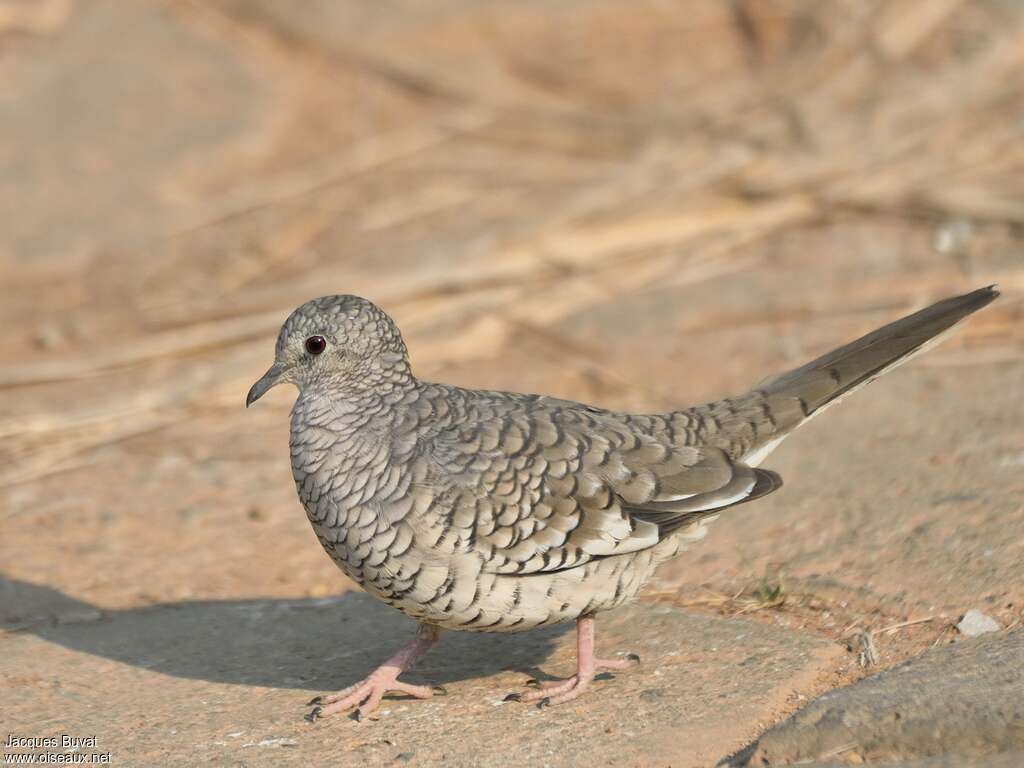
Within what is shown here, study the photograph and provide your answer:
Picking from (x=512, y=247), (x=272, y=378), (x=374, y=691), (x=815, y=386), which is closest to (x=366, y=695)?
Result: (x=374, y=691)

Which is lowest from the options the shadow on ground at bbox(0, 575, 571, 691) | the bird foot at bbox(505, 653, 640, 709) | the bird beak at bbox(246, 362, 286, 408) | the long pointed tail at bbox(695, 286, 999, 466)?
the bird foot at bbox(505, 653, 640, 709)

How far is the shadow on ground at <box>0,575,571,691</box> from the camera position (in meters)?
4.73

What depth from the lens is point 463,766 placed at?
3820mm

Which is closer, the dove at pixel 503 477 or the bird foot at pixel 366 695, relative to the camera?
the dove at pixel 503 477

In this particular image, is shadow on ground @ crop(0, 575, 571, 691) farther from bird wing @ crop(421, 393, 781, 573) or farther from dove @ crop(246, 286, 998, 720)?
bird wing @ crop(421, 393, 781, 573)

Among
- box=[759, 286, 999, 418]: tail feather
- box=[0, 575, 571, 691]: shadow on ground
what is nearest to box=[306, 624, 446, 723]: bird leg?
box=[0, 575, 571, 691]: shadow on ground

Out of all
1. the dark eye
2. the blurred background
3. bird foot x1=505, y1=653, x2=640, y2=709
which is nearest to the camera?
bird foot x1=505, y1=653, x2=640, y2=709

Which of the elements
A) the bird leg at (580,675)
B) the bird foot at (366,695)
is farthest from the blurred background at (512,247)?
the bird foot at (366,695)

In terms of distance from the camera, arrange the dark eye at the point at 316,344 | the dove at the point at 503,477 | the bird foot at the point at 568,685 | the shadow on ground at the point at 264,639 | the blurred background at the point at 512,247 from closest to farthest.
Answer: the dove at the point at 503,477, the bird foot at the point at 568,685, the dark eye at the point at 316,344, the shadow on ground at the point at 264,639, the blurred background at the point at 512,247

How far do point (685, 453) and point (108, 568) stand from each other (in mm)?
2706

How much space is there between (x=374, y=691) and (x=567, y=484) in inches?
35.3

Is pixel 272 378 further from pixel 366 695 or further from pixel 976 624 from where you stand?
pixel 976 624

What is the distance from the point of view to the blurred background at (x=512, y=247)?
5660mm

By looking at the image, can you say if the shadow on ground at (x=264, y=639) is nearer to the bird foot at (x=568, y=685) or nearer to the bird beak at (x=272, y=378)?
the bird foot at (x=568, y=685)
